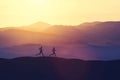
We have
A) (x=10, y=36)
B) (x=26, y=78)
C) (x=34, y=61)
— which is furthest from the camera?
(x=10, y=36)

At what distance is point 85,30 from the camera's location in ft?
221

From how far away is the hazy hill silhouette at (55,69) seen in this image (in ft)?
88.7

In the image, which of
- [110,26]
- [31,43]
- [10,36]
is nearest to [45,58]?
[31,43]

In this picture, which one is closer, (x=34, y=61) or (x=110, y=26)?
(x=34, y=61)

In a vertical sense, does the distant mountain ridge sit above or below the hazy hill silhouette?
above

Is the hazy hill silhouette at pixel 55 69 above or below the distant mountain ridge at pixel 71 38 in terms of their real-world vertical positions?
below

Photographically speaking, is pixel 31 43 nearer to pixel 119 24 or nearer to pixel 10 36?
pixel 10 36

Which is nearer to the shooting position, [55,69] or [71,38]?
[55,69]

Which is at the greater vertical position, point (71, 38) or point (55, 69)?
point (71, 38)

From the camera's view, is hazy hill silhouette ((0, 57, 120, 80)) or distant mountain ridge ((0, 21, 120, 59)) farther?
distant mountain ridge ((0, 21, 120, 59))

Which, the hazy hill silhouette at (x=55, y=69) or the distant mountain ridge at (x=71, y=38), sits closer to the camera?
the hazy hill silhouette at (x=55, y=69)

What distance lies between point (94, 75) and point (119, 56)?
17684 millimetres

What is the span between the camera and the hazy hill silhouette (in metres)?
27.0

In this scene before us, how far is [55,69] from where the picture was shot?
28672mm
